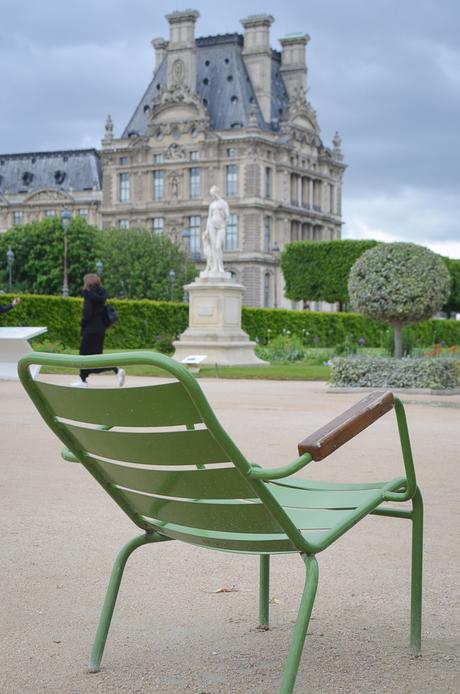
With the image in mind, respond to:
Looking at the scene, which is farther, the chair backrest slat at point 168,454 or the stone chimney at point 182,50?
the stone chimney at point 182,50

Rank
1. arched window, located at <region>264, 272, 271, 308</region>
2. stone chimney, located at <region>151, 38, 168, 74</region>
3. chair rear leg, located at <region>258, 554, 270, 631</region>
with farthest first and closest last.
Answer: stone chimney, located at <region>151, 38, 168, 74</region> → arched window, located at <region>264, 272, 271, 308</region> → chair rear leg, located at <region>258, 554, 270, 631</region>

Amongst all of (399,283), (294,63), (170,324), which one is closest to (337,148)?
(294,63)

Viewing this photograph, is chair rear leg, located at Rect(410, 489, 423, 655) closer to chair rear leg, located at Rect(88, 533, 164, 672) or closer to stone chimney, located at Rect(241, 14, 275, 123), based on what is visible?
chair rear leg, located at Rect(88, 533, 164, 672)

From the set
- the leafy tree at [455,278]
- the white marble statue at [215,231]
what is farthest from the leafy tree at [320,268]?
the white marble statue at [215,231]

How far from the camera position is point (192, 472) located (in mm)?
2541

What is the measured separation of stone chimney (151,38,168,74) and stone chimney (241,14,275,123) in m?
7.02

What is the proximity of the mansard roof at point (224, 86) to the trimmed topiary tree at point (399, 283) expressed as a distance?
205 feet

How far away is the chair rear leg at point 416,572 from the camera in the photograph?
3023 millimetres

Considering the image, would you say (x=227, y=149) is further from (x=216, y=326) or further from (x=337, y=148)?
(x=216, y=326)

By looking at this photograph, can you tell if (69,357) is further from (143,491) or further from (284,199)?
(284,199)

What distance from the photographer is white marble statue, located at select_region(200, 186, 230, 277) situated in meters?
24.8

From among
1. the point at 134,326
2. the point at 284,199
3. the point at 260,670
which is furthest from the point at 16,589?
the point at 284,199

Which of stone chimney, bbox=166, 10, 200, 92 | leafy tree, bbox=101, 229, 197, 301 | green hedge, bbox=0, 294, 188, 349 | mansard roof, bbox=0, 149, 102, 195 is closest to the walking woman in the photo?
green hedge, bbox=0, 294, 188, 349

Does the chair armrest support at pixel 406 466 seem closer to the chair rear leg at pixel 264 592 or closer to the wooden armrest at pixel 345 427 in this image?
the wooden armrest at pixel 345 427
